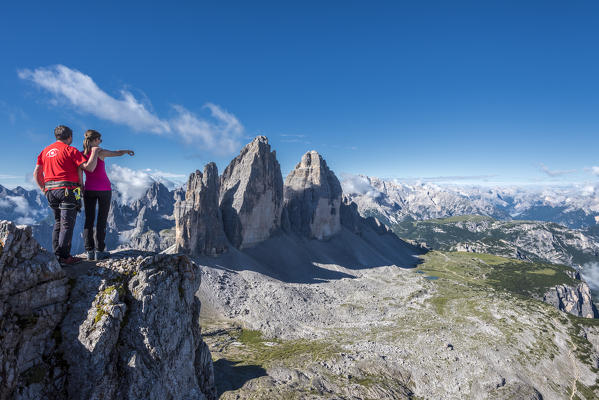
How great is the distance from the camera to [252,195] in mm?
117750

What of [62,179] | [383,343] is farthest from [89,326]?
[383,343]

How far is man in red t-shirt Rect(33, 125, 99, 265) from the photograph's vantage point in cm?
1050

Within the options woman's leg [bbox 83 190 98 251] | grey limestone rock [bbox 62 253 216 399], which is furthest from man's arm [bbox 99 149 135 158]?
grey limestone rock [bbox 62 253 216 399]

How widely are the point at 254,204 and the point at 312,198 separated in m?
48.4

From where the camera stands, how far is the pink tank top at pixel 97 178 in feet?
38.6

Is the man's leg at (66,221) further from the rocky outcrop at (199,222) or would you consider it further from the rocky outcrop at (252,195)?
the rocky outcrop at (252,195)

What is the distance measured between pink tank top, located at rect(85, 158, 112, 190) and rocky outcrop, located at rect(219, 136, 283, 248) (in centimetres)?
9855

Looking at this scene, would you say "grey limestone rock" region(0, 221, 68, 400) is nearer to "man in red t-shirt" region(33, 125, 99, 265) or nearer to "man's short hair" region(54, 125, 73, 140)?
"man in red t-shirt" region(33, 125, 99, 265)

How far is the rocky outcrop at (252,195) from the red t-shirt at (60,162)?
328ft

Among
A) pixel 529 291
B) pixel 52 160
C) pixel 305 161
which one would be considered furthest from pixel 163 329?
pixel 529 291

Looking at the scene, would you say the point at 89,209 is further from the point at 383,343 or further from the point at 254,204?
the point at 254,204

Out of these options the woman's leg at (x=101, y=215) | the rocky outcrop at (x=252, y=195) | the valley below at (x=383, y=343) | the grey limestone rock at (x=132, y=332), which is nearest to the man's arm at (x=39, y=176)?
the woman's leg at (x=101, y=215)

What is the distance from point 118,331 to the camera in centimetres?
1010

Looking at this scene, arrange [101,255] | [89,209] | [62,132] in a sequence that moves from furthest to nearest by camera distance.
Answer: [89,209], [101,255], [62,132]
